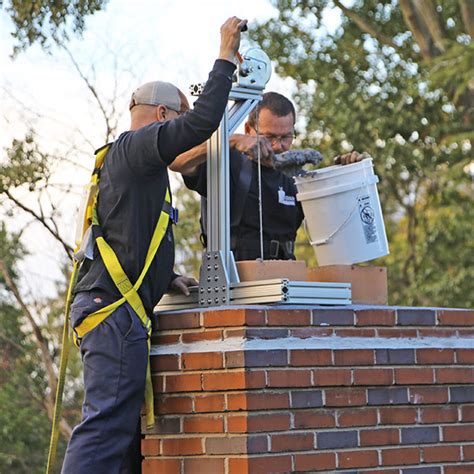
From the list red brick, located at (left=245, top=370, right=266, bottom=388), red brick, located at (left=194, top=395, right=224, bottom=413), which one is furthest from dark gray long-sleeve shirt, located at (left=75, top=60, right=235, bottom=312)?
red brick, located at (left=245, top=370, right=266, bottom=388)

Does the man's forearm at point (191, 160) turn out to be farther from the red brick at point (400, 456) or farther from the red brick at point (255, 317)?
the red brick at point (400, 456)

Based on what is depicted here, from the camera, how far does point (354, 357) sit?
16.6 ft

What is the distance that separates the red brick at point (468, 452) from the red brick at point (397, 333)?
59 cm

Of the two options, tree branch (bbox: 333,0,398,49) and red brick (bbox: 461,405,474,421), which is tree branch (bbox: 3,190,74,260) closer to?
red brick (bbox: 461,405,474,421)

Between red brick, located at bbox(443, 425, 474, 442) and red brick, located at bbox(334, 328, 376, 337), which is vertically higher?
red brick, located at bbox(334, 328, 376, 337)

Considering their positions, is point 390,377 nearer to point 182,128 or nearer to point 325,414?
point 325,414

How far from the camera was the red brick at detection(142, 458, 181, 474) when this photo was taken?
197 inches

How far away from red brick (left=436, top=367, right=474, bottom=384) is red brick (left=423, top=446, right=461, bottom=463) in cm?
30

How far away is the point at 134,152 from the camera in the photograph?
16.0 ft

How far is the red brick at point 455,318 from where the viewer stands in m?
5.46

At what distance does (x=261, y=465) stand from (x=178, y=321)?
2.45 feet

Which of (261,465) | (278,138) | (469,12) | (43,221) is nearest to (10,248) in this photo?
(43,221)

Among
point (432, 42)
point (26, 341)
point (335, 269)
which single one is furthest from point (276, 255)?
point (432, 42)

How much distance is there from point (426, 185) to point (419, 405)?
46.3 feet
